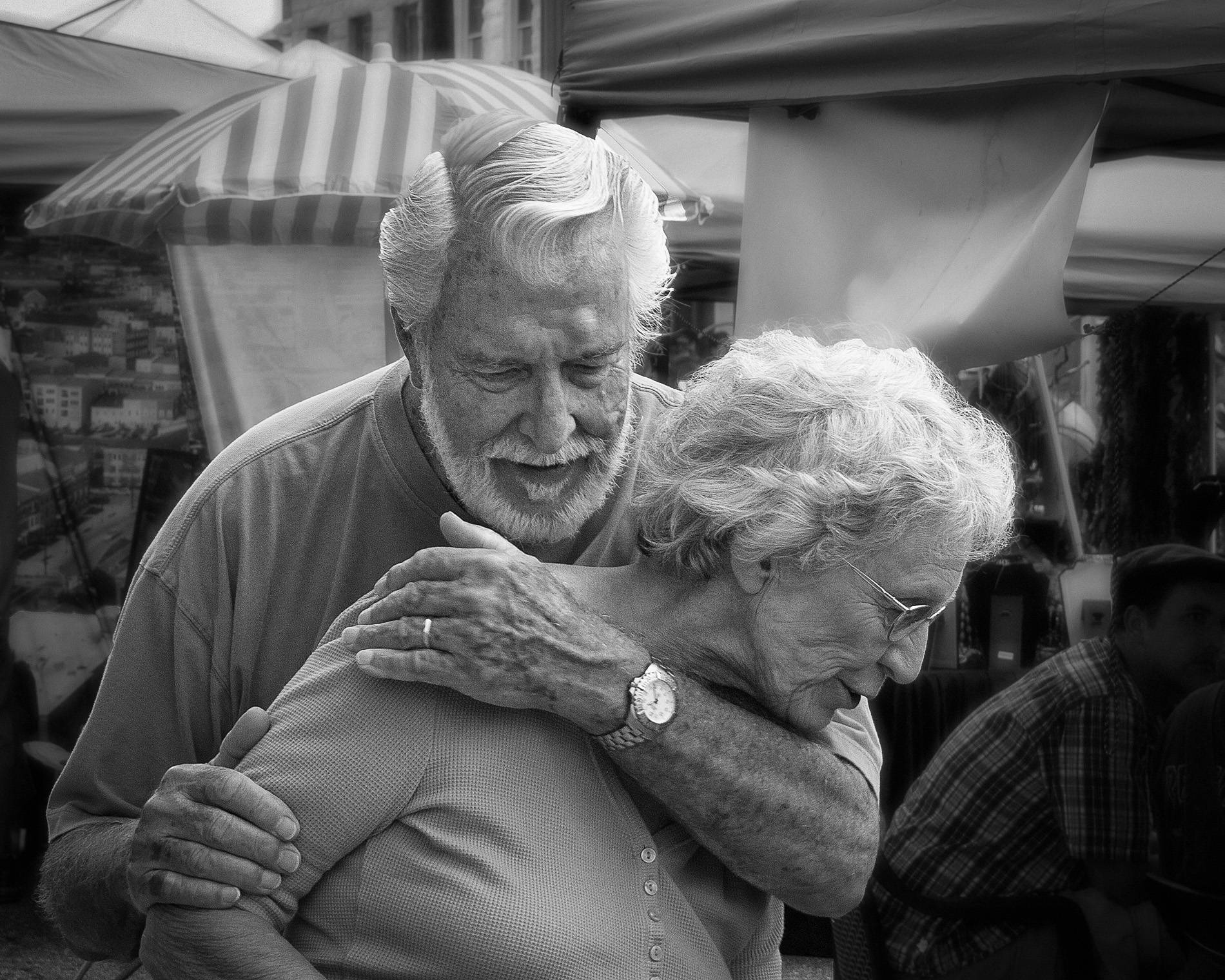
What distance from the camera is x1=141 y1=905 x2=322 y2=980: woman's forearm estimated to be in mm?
1315

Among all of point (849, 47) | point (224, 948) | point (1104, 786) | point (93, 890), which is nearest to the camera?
point (224, 948)

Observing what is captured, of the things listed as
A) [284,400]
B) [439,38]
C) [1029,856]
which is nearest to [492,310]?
[1029,856]

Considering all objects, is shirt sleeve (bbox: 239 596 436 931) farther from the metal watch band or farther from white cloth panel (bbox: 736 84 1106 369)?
white cloth panel (bbox: 736 84 1106 369)

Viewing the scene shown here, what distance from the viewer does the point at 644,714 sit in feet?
4.63

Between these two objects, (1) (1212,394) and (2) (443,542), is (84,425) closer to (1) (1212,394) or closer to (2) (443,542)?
(2) (443,542)

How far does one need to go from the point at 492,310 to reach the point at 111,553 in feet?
12.9

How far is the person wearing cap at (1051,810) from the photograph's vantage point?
3.01 meters

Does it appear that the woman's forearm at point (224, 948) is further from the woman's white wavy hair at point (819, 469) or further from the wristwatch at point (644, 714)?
the woman's white wavy hair at point (819, 469)

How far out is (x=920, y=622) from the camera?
4.91 feet

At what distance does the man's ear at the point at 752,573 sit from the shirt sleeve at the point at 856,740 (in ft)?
0.76

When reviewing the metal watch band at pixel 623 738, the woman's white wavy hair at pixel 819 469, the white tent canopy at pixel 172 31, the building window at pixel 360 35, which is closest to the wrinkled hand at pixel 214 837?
the metal watch band at pixel 623 738

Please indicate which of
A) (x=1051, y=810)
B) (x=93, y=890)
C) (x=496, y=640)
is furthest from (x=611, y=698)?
(x=1051, y=810)

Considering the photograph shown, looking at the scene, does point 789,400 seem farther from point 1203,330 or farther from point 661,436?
point 1203,330

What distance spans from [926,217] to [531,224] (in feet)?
4.91
